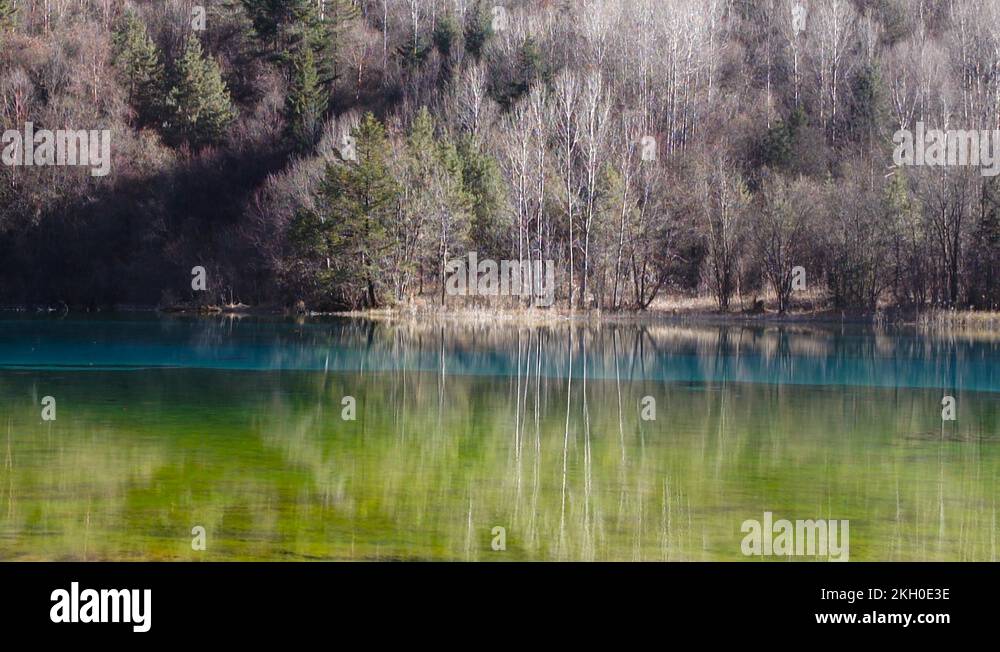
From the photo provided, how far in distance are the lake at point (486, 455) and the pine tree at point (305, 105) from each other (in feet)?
135

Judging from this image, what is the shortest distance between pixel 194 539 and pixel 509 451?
6.15 meters

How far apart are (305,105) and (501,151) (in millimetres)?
17131

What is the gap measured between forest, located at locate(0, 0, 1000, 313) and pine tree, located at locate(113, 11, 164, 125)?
166 mm

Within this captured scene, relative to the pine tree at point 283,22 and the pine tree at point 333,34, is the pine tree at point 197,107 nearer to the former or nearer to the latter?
the pine tree at point 283,22

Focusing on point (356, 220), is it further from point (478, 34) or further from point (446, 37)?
point (446, 37)

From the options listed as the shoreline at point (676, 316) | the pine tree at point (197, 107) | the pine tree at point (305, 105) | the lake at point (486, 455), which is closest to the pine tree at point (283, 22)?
the pine tree at point (305, 105)

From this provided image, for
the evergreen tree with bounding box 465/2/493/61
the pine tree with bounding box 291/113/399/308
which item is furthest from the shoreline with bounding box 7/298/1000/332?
the evergreen tree with bounding box 465/2/493/61

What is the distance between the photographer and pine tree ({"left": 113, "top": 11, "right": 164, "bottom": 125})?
7382cm

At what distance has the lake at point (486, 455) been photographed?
11992 millimetres

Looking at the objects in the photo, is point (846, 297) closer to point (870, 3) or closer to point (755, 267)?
point (755, 267)

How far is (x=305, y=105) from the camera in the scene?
71.4 metres

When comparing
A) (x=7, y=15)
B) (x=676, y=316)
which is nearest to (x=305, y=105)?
(x=7, y=15)

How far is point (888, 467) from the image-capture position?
15602 millimetres

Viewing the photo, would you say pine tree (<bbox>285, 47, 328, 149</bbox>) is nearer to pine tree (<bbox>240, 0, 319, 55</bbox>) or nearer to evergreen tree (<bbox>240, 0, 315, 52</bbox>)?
pine tree (<bbox>240, 0, 319, 55</bbox>)
